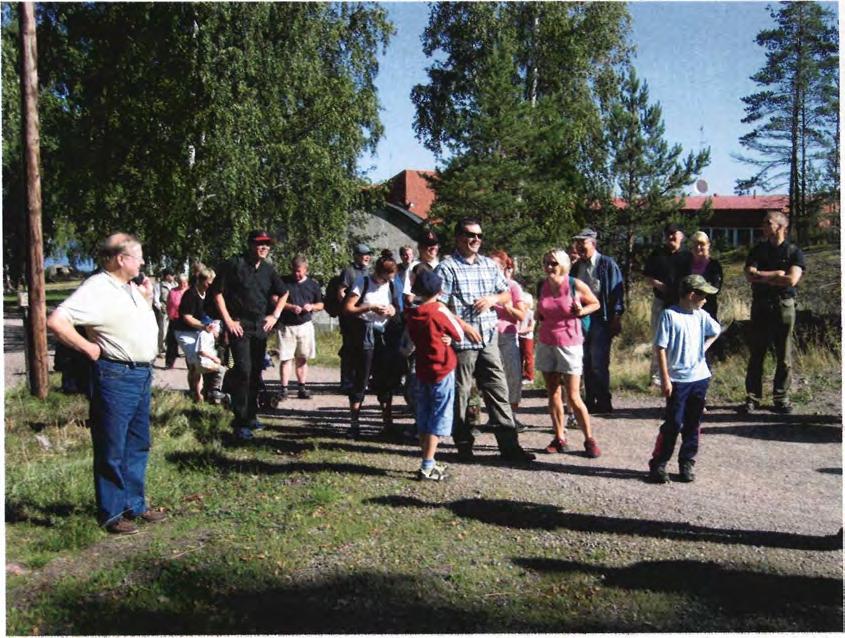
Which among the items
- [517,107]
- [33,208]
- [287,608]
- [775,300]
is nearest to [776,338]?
[775,300]

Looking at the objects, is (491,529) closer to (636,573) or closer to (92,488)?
(636,573)

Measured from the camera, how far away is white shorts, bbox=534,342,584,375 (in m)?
6.91

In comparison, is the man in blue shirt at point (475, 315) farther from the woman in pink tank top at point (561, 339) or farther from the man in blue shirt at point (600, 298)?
the man in blue shirt at point (600, 298)

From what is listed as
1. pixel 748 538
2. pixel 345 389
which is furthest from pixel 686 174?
pixel 748 538

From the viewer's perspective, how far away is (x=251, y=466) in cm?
681

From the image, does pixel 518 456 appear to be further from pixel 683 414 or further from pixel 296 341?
pixel 296 341

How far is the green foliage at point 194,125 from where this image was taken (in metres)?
17.1

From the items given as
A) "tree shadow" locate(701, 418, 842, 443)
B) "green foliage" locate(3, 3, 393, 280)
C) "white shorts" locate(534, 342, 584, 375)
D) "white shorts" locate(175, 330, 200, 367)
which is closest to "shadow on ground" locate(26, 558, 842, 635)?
"white shorts" locate(534, 342, 584, 375)

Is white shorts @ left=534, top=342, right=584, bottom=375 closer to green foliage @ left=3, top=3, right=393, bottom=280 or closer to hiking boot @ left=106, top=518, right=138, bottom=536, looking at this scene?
hiking boot @ left=106, top=518, right=138, bottom=536

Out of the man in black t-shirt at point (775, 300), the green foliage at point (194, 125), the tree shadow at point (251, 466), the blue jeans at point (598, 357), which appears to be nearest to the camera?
the tree shadow at point (251, 466)

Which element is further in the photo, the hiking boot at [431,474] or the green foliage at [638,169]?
the green foliage at [638,169]

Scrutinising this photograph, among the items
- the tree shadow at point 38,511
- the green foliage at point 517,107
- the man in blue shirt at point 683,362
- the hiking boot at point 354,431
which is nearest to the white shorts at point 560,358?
the man in blue shirt at point 683,362

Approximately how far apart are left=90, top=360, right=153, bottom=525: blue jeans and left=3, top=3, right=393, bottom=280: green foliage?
1270cm

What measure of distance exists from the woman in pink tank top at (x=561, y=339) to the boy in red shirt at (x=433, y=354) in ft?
3.95
